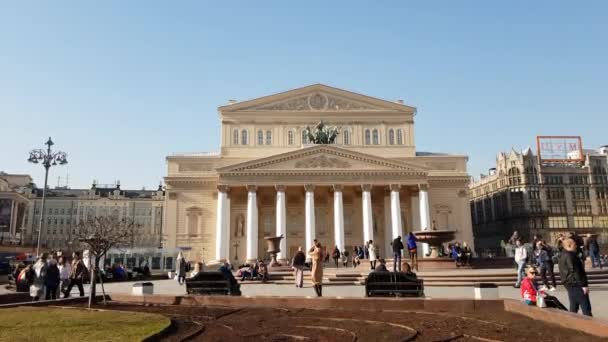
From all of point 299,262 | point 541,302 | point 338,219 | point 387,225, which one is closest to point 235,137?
point 338,219

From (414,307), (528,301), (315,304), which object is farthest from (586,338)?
(315,304)

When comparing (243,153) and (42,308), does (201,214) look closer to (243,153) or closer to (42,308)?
(243,153)

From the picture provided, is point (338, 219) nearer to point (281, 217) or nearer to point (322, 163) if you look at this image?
point (281, 217)

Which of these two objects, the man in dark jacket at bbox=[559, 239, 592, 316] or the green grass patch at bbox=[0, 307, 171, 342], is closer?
the green grass patch at bbox=[0, 307, 171, 342]

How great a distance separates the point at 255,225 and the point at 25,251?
28.2m

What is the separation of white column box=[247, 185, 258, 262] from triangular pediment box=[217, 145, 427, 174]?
2356 mm

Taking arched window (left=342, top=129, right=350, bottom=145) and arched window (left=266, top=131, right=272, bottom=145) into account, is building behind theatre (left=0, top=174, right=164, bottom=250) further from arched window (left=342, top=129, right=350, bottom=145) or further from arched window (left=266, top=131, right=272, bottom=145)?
arched window (left=342, top=129, right=350, bottom=145)

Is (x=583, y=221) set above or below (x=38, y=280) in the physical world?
above

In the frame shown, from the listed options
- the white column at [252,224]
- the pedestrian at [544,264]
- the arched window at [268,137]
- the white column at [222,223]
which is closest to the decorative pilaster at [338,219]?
the white column at [252,224]

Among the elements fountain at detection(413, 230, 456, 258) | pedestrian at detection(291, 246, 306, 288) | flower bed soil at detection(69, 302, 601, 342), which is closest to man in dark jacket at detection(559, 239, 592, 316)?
flower bed soil at detection(69, 302, 601, 342)

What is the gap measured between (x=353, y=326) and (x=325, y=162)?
39235 mm

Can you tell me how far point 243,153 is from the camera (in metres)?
55.6

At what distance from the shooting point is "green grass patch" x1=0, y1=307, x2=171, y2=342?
859 centimetres

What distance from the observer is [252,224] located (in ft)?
156
